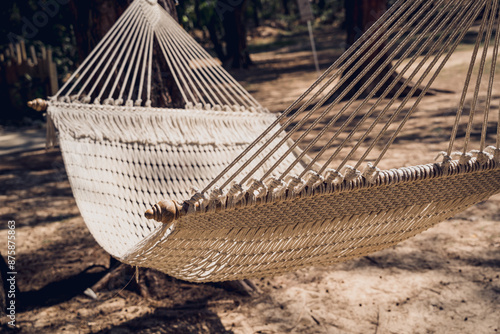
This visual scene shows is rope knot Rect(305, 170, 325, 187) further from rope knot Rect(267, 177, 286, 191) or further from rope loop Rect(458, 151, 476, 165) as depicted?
rope loop Rect(458, 151, 476, 165)

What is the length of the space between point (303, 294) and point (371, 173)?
72cm

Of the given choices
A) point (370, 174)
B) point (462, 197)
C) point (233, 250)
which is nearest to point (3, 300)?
point (233, 250)

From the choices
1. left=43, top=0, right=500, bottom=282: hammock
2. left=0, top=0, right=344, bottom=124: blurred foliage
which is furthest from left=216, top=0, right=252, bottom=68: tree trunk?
left=43, top=0, right=500, bottom=282: hammock

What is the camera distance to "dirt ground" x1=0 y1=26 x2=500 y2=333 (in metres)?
1.47

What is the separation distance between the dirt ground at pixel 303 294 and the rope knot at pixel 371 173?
578 millimetres

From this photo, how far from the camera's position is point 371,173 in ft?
3.46

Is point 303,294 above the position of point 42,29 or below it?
below

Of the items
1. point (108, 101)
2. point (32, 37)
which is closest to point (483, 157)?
point (108, 101)

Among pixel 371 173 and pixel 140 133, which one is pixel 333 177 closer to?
pixel 371 173

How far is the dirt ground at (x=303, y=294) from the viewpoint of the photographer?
147cm

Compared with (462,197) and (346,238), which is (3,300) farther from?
(462,197)

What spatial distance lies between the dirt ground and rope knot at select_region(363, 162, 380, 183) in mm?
578

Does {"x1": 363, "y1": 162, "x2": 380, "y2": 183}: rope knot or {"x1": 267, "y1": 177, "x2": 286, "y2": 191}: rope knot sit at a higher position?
{"x1": 267, "y1": 177, "x2": 286, "y2": 191}: rope knot

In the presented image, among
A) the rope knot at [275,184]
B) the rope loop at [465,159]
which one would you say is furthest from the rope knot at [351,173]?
the rope loop at [465,159]
